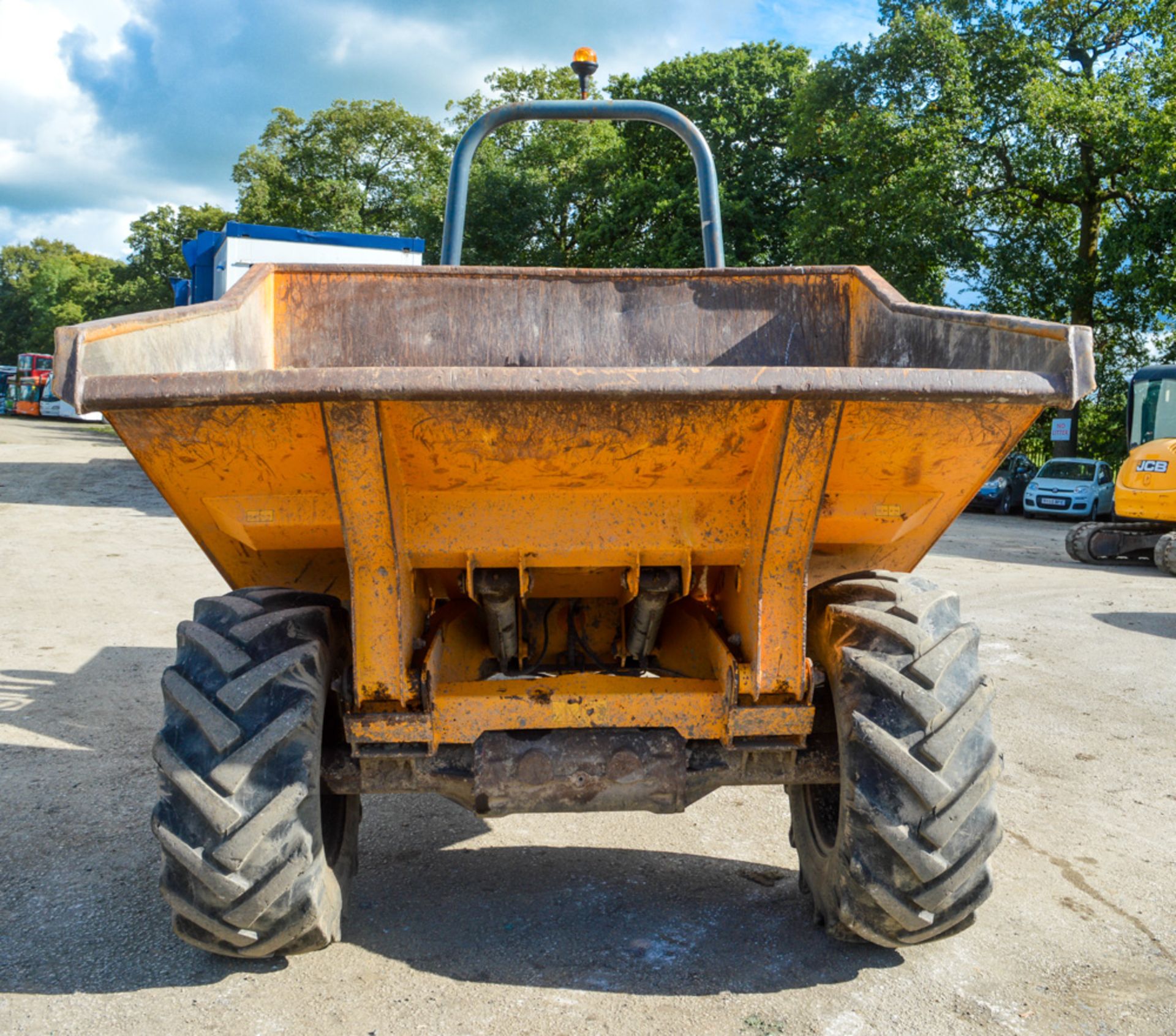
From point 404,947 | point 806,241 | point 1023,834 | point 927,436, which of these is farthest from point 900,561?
point 806,241

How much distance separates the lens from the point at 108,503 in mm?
14578

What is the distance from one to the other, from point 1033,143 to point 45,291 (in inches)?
2489

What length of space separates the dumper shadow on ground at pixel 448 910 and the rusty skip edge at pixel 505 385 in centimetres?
165

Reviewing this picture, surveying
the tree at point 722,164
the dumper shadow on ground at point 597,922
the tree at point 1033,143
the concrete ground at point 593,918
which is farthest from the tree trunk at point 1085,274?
the dumper shadow on ground at point 597,922

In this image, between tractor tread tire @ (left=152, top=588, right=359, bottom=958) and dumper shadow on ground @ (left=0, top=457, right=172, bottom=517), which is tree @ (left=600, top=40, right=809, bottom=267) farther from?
tractor tread tire @ (left=152, top=588, right=359, bottom=958)

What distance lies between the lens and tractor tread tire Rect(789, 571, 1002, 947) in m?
2.54

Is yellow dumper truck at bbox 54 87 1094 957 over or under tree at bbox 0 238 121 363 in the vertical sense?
under

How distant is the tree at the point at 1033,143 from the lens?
20.3 meters

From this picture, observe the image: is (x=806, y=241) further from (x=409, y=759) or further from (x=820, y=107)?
(x=409, y=759)

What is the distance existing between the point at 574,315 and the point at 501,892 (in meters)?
2.11

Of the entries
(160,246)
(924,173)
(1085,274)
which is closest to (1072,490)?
(1085,274)

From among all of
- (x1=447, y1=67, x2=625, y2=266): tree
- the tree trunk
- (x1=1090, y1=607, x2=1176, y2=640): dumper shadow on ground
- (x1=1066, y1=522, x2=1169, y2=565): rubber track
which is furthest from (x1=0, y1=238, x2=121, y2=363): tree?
(x1=1090, y1=607, x2=1176, y2=640): dumper shadow on ground

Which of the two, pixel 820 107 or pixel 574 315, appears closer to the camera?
pixel 574 315

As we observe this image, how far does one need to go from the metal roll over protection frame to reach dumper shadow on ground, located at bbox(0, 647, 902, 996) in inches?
104
